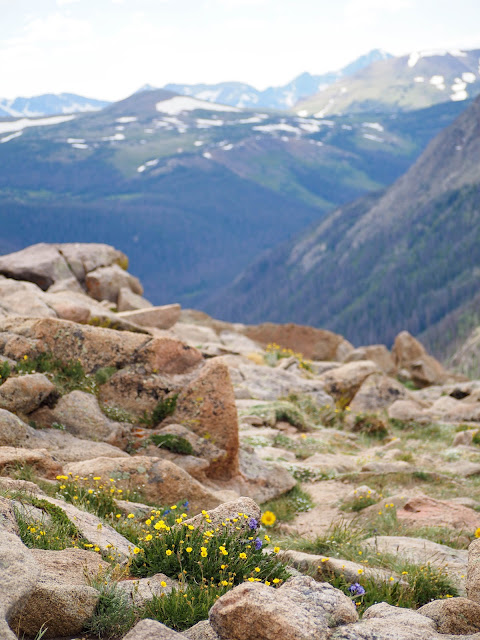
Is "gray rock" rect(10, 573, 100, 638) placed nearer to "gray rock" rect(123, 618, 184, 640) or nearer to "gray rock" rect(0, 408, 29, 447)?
"gray rock" rect(123, 618, 184, 640)

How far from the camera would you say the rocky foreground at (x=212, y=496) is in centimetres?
496

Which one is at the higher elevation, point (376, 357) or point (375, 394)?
point (375, 394)

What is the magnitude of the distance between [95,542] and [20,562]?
1.96m

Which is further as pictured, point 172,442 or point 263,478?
point 263,478

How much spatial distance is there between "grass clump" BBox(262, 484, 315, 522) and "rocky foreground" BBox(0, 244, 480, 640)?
1.6 inches

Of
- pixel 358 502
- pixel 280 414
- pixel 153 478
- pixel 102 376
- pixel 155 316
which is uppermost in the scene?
pixel 102 376

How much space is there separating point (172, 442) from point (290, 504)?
104 inches

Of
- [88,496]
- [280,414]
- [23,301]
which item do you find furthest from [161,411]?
[23,301]

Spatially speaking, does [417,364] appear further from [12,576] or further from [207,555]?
[12,576]

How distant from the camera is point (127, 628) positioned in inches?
195

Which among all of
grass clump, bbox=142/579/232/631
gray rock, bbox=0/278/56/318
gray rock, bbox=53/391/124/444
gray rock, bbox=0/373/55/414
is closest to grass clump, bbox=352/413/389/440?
gray rock, bbox=0/278/56/318

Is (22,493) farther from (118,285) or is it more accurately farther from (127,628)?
(118,285)

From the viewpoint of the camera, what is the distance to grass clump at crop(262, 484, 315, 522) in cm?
Result: 1185

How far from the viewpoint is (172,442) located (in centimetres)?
1208
